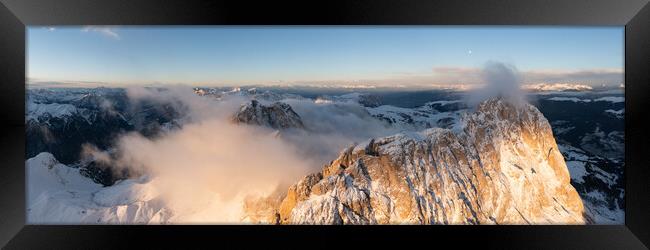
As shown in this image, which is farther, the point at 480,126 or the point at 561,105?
the point at 480,126

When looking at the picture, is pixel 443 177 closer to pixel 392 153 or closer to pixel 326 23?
pixel 392 153

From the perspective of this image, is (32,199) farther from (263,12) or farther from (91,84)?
(263,12)

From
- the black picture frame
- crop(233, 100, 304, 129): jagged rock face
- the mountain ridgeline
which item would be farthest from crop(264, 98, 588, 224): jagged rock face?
the black picture frame

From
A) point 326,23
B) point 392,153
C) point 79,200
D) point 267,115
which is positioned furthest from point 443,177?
point 79,200

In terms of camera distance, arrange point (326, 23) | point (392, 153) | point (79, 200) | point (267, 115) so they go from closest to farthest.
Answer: point (326, 23)
point (79, 200)
point (392, 153)
point (267, 115)

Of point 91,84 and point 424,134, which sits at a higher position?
point 91,84

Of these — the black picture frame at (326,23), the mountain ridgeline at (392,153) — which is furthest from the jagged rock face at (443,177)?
the black picture frame at (326,23)

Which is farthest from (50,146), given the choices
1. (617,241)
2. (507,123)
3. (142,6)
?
(507,123)

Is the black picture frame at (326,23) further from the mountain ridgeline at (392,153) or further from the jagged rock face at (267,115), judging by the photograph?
the jagged rock face at (267,115)
